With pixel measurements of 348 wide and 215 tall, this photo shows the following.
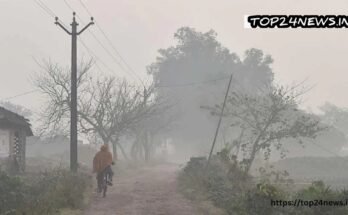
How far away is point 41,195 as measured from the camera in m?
15.0

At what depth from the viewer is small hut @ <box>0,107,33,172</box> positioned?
23712mm

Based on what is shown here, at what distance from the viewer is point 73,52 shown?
74.6ft

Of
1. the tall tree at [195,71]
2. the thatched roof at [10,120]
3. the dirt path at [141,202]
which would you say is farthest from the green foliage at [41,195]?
the tall tree at [195,71]

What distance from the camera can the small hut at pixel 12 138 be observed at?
77.8ft

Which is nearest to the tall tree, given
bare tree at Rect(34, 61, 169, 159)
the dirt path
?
bare tree at Rect(34, 61, 169, 159)

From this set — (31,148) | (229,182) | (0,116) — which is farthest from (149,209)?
(31,148)

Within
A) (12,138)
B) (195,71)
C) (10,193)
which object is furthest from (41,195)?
(195,71)

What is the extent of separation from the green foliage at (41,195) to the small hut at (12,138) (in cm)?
Answer: 705

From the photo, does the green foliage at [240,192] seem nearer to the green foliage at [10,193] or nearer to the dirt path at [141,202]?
the dirt path at [141,202]

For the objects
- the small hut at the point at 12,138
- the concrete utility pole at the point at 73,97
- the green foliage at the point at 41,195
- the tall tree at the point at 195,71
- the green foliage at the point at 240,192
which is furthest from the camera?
the tall tree at the point at 195,71

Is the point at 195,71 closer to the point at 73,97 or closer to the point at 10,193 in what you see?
the point at 73,97

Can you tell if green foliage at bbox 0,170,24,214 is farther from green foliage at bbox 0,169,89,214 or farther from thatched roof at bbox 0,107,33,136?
thatched roof at bbox 0,107,33,136

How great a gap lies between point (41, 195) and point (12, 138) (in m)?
11.0

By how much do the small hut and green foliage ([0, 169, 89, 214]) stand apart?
7.05 meters
